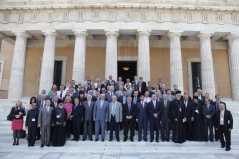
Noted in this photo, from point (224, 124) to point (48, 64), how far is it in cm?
1497

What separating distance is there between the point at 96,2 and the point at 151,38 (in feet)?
23.0

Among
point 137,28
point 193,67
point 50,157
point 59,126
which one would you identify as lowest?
point 50,157

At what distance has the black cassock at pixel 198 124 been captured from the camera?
9836mm

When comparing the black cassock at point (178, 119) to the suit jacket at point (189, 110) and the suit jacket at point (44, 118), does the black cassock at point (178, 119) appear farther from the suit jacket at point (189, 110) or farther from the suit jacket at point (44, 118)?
the suit jacket at point (44, 118)

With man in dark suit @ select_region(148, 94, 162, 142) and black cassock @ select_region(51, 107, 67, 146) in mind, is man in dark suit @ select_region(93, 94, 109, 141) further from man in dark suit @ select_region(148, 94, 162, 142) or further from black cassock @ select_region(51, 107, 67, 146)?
man in dark suit @ select_region(148, 94, 162, 142)

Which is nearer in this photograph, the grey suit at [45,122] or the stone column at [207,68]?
the grey suit at [45,122]

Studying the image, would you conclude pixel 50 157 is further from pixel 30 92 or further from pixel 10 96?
pixel 30 92

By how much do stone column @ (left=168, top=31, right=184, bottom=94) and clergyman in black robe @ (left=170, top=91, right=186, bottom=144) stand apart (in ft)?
28.5

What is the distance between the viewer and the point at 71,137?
34.5ft

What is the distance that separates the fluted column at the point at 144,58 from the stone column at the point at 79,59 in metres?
5.01

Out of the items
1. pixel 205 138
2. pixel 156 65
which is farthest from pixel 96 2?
pixel 205 138

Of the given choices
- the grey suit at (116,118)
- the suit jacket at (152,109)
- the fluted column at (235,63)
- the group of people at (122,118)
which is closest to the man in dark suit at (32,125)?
the group of people at (122,118)

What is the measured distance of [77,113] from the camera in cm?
986

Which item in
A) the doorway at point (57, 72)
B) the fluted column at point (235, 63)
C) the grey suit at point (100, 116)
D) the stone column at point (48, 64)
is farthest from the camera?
the doorway at point (57, 72)
